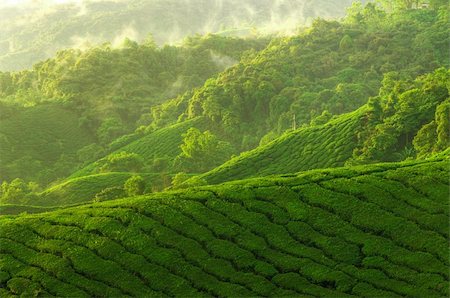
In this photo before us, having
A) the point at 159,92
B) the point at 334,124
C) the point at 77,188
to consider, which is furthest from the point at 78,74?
the point at 334,124

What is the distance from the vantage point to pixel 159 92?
326 ft

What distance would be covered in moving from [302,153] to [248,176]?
16.8ft

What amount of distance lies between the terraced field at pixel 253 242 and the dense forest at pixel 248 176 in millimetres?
55

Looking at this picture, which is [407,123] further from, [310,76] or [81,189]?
[310,76]

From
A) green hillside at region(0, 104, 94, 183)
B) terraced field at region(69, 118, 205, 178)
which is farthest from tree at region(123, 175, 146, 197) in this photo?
green hillside at region(0, 104, 94, 183)

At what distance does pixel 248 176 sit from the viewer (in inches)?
1588

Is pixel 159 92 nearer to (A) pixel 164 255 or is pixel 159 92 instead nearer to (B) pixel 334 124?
(B) pixel 334 124

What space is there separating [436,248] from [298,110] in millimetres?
49765

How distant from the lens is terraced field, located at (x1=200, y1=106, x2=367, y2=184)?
130 feet

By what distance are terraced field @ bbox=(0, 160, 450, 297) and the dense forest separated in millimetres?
55

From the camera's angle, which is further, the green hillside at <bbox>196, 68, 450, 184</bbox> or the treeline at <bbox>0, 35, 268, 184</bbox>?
the treeline at <bbox>0, 35, 268, 184</bbox>

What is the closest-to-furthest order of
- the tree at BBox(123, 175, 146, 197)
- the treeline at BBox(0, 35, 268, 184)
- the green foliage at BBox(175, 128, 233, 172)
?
1. the tree at BBox(123, 175, 146, 197)
2. the green foliage at BBox(175, 128, 233, 172)
3. the treeline at BBox(0, 35, 268, 184)

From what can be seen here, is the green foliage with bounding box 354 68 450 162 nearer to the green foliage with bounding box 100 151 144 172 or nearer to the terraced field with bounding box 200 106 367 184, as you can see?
the terraced field with bounding box 200 106 367 184

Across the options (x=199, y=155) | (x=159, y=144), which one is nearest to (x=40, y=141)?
(x=159, y=144)
